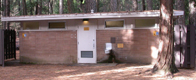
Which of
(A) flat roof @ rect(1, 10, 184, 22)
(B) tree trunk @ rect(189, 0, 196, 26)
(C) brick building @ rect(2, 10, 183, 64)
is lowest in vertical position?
(C) brick building @ rect(2, 10, 183, 64)

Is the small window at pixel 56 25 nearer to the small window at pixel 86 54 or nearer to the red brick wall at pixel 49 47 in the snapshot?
the red brick wall at pixel 49 47

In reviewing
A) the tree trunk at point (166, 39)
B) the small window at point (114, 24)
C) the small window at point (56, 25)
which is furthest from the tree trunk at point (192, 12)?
the small window at point (56, 25)

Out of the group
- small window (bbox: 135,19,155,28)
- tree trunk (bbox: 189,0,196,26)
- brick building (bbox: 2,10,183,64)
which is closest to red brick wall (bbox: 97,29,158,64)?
brick building (bbox: 2,10,183,64)

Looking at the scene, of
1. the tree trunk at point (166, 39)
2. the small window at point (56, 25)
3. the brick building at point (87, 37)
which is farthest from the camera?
the small window at point (56, 25)

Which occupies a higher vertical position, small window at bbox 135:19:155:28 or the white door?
small window at bbox 135:19:155:28

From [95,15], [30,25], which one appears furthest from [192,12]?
[30,25]

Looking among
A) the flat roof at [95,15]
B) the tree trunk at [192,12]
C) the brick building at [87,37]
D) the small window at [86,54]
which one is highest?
the tree trunk at [192,12]

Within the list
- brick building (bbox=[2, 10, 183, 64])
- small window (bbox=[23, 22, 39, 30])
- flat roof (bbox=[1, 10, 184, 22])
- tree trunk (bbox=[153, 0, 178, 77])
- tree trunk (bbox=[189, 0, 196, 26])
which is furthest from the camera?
tree trunk (bbox=[189, 0, 196, 26])

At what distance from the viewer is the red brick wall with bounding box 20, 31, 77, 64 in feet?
34.4

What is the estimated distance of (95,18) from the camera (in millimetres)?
9906

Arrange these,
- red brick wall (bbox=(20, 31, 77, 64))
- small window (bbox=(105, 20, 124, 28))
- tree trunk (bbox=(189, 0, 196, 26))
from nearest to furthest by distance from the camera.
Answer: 1. small window (bbox=(105, 20, 124, 28))
2. red brick wall (bbox=(20, 31, 77, 64))
3. tree trunk (bbox=(189, 0, 196, 26))

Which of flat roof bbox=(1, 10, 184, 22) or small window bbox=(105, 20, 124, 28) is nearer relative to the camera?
flat roof bbox=(1, 10, 184, 22)

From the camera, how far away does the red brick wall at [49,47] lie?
10.5 m

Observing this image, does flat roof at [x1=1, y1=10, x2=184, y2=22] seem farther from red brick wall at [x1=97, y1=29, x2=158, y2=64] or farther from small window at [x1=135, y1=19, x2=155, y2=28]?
red brick wall at [x1=97, y1=29, x2=158, y2=64]
